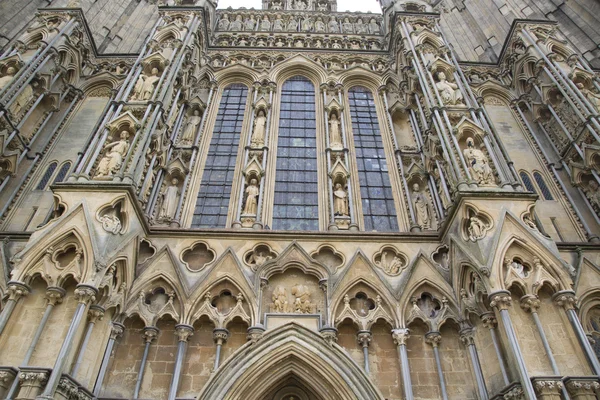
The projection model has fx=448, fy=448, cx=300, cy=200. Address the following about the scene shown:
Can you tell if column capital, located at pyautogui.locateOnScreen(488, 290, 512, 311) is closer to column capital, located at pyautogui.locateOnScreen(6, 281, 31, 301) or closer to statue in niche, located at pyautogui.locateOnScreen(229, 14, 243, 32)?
column capital, located at pyautogui.locateOnScreen(6, 281, 31, 301)

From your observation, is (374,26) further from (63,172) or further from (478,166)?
(63,172)

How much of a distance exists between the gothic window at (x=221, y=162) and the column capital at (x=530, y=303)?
6647 millimetres

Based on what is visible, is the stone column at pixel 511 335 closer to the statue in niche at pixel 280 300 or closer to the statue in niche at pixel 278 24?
the statue in niche at pixel 280 300

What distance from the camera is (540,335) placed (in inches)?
283

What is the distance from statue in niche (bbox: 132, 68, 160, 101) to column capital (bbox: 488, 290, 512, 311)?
9053mm

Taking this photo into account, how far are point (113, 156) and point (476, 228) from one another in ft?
24.9

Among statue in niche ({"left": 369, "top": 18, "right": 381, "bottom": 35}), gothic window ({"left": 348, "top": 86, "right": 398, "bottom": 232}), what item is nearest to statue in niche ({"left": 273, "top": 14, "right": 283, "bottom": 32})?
statue in niche ({"left": 369, "top": 18, "right": 381, "bottom": 35})

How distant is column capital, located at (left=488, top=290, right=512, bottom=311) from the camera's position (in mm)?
7438

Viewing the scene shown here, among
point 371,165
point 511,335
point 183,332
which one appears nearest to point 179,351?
point 183,332

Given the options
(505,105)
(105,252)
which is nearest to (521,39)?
(505,105)

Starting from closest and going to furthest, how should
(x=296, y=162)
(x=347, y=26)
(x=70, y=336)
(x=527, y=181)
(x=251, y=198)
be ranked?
(x=70, y=336)
(x=251, y=198)
(x=527, y=181)
(x=296, y=162)
(x=347, y=26)

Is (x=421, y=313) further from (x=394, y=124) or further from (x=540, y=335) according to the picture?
(x=394, y=124)

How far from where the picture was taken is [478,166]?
9.71 m

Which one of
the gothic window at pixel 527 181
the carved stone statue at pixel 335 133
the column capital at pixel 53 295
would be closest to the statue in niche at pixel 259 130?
the carved stone statue at pixel 335 133
